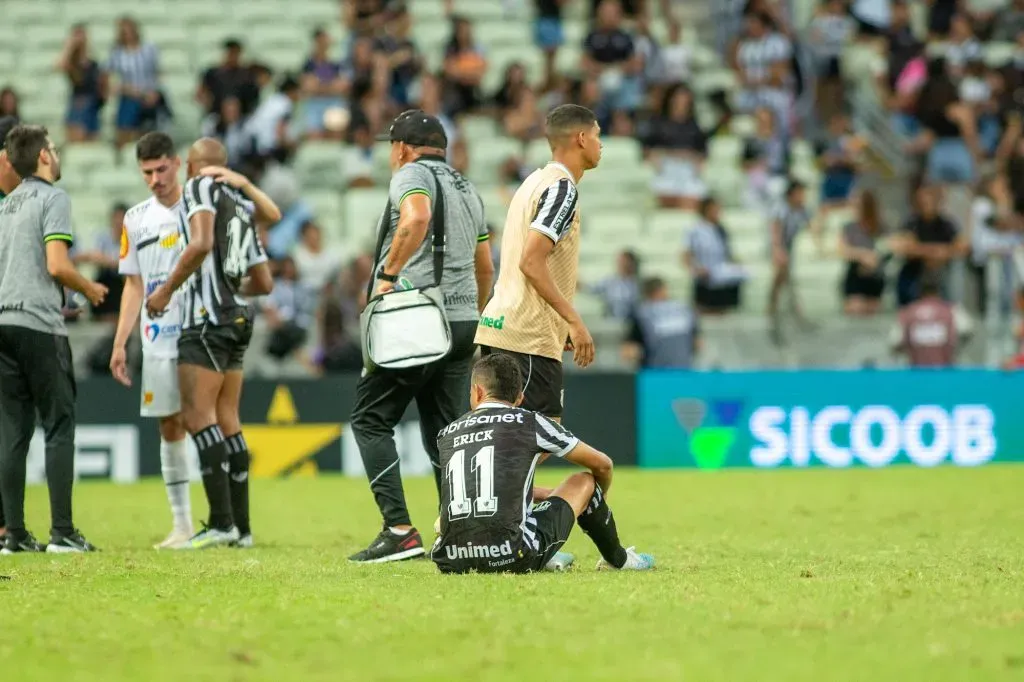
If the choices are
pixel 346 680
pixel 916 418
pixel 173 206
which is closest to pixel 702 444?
pixel 916 418

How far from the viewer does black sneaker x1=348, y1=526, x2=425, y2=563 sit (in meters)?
8.62

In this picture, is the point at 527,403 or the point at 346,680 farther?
the point at 527,403

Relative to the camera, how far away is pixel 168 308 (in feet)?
33.3

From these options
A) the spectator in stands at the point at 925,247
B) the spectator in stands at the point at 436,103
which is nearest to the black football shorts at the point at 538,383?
the spectator in stands at the point at 436,103

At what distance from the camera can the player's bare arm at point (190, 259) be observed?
31.3 feet

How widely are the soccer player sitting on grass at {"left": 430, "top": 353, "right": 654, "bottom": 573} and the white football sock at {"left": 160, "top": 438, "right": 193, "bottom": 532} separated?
3076mm

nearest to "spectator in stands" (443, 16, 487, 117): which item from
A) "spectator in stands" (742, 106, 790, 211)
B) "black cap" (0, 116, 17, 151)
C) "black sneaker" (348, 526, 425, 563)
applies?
"spectator in stands" (742, 106, 790, 211)

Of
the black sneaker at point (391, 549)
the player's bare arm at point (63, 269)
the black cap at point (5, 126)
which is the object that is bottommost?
the black sneaker at point (391, 549)

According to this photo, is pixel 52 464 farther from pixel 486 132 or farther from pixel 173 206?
pixel 486 132

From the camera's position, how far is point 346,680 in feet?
16.9

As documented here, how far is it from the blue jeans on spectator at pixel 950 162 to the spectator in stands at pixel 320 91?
807cm

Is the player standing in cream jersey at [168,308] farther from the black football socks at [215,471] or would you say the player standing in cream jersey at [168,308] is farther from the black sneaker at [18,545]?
the black sneaker at [18,545]

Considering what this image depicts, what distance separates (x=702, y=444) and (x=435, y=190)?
30.9 ft

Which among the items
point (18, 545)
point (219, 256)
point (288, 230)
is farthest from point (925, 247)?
point (18, 545)
